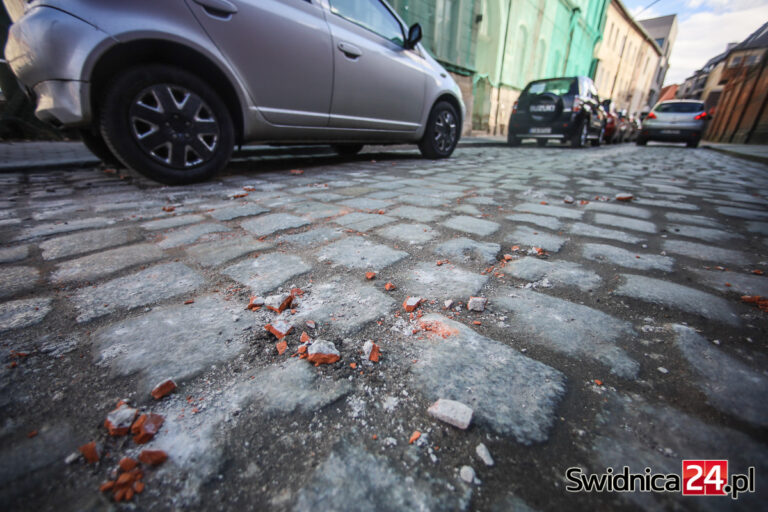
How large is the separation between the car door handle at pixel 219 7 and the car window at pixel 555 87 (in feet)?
28.7

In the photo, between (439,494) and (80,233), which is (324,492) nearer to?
(439,494)

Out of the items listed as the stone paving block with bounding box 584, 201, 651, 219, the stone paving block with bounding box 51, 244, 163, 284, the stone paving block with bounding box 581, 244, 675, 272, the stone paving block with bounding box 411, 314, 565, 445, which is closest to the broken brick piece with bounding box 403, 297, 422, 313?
the stone paving block with bounding box 411, 314, 565, 445

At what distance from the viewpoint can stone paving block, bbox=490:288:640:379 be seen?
3.04 feet

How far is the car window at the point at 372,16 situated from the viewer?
3.59m

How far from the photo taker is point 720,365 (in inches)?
35.2

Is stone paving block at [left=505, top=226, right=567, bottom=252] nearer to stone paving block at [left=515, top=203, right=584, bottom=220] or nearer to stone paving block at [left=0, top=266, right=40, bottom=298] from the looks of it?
stone paving block at [left=515, top=203, right=584, bottom=220]

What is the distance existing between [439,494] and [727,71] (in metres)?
38.2

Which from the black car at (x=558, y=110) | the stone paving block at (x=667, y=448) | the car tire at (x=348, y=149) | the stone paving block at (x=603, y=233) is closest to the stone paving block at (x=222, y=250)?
the stone paving block at (x=667, y=448)

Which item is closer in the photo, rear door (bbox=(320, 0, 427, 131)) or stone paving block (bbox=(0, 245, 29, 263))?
stone paving block (bbox=(0, 245, 29, 263))

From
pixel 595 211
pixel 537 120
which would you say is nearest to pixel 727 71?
pixel 537 120

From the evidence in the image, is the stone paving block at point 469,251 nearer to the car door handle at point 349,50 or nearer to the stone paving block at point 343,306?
the stone paving block at point 343,306

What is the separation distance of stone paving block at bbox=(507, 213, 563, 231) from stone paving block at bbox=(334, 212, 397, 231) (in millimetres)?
851

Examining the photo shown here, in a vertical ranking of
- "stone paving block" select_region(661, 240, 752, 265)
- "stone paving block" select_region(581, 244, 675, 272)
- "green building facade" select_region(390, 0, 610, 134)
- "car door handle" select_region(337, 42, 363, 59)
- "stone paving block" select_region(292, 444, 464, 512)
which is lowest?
"stone paving block" select_region(661, 240, 752, 265)

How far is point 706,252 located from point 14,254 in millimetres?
3424
